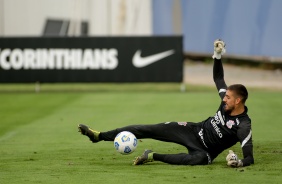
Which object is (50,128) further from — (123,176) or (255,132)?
(123,176)

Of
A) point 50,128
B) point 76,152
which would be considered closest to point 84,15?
point 50,128

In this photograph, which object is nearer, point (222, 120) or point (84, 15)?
point (222, 120)

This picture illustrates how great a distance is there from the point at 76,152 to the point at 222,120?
2.96m

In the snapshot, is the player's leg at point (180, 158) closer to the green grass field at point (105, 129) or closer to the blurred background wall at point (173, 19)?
the green grass field at point (105, 129)

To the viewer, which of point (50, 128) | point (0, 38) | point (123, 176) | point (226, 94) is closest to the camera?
point (123, 176)

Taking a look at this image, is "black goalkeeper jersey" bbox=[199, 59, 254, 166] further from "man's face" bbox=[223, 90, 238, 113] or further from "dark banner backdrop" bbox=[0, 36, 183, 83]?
"dark banner backdrop" bbox=[0, 36, 183, 83]

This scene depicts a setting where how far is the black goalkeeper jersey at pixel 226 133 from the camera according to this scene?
11016mm

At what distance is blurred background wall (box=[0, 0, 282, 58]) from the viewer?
96.3 feet

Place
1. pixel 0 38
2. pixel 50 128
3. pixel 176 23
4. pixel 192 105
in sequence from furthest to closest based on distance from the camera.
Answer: pixel 176 23 → pixel 0 38 → pixel 192 105 → pixel 50 128

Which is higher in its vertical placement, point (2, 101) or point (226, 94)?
point (226, 94)

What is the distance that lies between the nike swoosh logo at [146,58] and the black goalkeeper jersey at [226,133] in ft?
48.8

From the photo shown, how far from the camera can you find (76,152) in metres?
13.2

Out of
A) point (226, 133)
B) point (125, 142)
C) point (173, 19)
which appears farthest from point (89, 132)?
point (173, 19)

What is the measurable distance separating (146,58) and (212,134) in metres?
15.2
